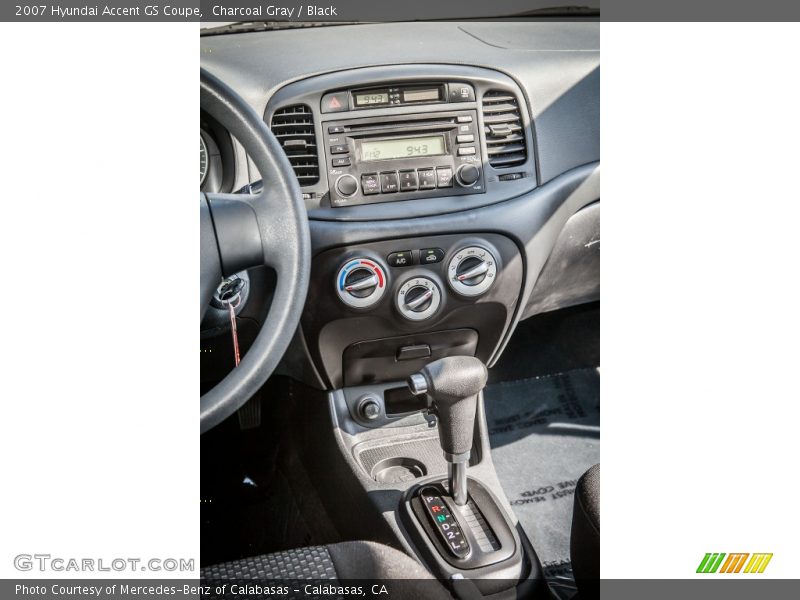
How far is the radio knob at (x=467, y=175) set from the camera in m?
1.61

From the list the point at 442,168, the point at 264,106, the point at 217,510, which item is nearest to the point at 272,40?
the point at 264,106

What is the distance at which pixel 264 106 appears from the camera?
152cm

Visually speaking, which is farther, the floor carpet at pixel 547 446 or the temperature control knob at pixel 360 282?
the floor carpet at pixel 547 446

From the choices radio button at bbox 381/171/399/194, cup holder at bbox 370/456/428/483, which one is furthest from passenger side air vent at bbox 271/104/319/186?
cup holder at bbox 370/456/428/483

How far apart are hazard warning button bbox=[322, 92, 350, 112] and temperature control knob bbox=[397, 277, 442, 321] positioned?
371 millimetres

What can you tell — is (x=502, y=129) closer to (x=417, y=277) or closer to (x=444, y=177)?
(x=444, y=177)

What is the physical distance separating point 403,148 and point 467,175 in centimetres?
14

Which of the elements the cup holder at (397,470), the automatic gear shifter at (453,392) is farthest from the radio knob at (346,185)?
the cup holder at (397,470)

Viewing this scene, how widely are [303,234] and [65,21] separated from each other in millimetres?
405

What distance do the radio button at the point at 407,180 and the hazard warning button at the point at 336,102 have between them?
169mm

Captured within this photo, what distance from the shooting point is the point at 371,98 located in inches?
61.7

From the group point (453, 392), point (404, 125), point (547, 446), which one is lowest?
point (547, 446)
